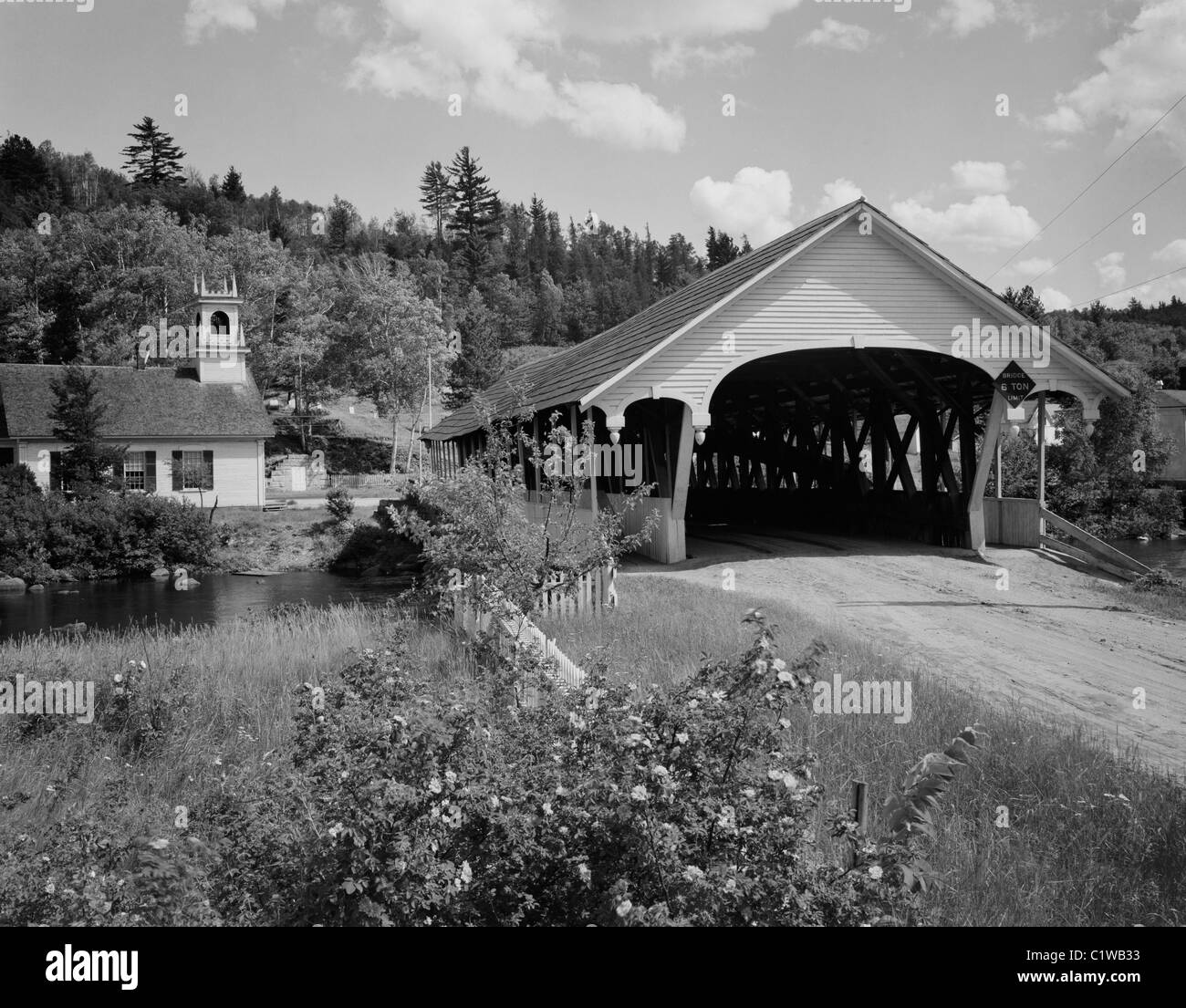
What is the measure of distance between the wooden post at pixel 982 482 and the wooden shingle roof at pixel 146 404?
32.9 meters

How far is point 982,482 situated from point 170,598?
2325cm

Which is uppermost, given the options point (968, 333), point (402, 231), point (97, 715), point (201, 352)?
point (402, 231)

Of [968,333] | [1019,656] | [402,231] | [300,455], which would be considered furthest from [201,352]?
[402,231]

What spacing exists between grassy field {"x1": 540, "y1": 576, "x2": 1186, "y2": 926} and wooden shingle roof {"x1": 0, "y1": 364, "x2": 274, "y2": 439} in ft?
125

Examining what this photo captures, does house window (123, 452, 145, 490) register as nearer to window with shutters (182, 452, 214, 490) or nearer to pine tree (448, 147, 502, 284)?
window with shutters (182, 452, 214, 490)

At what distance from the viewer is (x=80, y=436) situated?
38.9 meters

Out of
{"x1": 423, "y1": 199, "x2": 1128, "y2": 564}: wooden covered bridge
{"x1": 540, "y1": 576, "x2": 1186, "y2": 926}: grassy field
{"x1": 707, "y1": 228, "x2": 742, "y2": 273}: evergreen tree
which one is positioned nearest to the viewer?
{"x1": 540, "y1": 576, "x2": 1186, "y2": 926}: grassy field

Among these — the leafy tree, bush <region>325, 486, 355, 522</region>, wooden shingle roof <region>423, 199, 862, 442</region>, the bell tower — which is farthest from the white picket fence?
the leafy tree

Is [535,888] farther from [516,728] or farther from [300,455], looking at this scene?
[300,455]

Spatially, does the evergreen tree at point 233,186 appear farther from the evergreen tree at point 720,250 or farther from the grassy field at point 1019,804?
the grassy field at point 1019,804

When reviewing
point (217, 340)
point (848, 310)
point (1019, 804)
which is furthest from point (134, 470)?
point (1019, 804)

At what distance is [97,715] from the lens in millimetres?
8930

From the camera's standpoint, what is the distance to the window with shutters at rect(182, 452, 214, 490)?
137 ft
